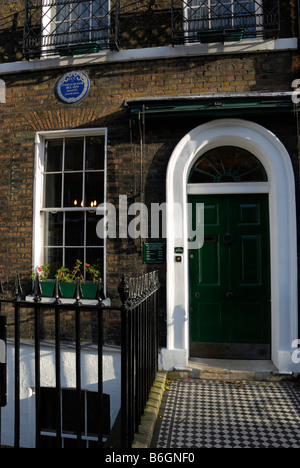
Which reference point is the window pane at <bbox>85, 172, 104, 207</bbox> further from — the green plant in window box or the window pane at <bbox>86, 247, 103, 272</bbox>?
the green plant in window box

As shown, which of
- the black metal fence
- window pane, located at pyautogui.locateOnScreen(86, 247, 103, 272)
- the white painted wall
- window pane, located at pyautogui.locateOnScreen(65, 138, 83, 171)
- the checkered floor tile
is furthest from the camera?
window pane, located at pyautogui.locateOnScreen(65, 138, 83, 171)

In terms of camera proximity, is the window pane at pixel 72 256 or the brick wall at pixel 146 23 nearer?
the brick wall at pixel 146 23

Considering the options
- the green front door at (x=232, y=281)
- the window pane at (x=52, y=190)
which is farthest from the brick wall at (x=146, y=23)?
the green front door at (x=232, y=281)

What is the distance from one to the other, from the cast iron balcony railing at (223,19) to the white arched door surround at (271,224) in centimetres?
130

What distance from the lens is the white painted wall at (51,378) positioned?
4.66m

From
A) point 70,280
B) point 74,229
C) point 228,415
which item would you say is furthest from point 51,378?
point 228,415

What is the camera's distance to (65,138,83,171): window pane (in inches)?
211

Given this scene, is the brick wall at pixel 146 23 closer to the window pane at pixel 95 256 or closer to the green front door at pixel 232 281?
the green front door at pixel 232 281

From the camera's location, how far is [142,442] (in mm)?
2604

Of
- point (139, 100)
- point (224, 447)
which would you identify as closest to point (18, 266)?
point (139, 100)

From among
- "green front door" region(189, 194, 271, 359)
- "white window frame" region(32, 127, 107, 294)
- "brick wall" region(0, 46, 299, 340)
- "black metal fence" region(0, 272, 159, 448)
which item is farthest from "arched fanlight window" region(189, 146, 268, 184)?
"black metal fence" region(0, 272, 159, 448)

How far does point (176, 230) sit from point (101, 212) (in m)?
1.27

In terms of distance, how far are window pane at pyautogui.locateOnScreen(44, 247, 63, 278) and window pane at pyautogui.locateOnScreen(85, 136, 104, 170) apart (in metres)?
1.48

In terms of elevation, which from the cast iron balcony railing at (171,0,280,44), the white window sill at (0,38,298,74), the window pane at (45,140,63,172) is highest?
the cast iron balcony railing at (171,0,280,44)
